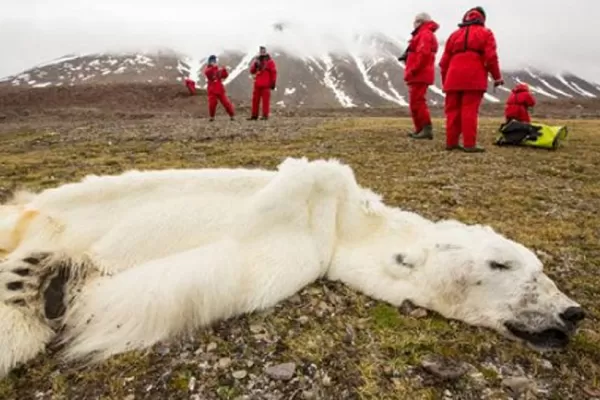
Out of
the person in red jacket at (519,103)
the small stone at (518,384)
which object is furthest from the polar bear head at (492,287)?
the person in red jacket at (519,103)

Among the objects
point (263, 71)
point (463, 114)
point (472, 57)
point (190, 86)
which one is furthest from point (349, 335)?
point (190, 86)

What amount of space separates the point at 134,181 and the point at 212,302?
1.34 metres

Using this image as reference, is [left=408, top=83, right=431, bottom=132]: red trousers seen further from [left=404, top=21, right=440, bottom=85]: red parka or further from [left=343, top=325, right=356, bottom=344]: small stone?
[left=343, top=325, right=356, bottom=344]: small stone

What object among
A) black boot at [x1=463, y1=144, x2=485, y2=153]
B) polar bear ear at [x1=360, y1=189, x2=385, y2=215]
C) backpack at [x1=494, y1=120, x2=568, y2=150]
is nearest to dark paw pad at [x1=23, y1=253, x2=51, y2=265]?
polar bear ear at [x1=360, y1=189, x2=385, y2=215]

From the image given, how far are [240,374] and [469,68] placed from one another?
8262 millimetres

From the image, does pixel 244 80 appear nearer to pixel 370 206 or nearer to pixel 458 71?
pixel 458 71

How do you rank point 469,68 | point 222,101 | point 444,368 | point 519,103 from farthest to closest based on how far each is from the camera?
point 222,101
point 519,103
point 469,68
point 444,368

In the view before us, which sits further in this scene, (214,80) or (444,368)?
(214,80)

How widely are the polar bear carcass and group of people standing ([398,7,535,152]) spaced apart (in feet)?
20.6

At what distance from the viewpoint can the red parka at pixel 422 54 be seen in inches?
426

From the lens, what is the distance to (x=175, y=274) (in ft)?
11.0

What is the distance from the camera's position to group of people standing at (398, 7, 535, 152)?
9469 millimetres

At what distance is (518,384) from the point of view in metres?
2.85

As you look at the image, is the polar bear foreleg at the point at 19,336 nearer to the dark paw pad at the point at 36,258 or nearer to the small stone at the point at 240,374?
the dark paw pad at the point at 36,258
